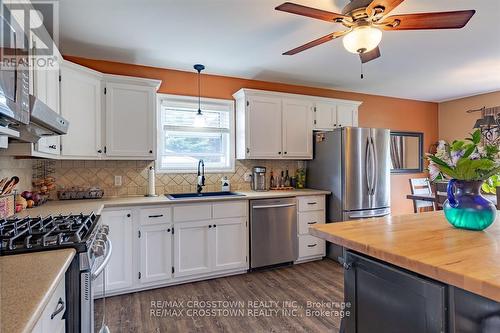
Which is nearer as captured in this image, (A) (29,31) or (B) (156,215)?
(A) (29,31)

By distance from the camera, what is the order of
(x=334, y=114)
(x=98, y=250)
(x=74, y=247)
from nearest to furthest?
(x=74, y=247) → (x=98, y=250) → (x=334, y=114)

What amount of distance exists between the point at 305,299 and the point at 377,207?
179 centimetres

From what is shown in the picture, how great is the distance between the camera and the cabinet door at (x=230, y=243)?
9.91 feet

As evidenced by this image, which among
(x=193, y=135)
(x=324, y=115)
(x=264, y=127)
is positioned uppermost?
(x=324, y=115)

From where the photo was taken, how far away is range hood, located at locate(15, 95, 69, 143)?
54.4 inches

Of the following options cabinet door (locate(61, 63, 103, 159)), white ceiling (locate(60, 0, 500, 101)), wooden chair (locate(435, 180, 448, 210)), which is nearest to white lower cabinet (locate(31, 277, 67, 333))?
cabinet door (locate(61, 63, 103, 159))

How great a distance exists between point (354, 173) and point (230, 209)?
1.69 m

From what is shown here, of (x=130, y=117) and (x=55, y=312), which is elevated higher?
(x=130, y=117)

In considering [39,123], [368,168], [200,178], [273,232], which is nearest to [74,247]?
[39,123]

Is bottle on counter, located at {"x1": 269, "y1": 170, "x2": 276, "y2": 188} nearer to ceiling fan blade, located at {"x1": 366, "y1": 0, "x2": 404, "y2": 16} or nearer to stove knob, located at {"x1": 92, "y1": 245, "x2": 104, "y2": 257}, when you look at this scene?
ceiling fan blade, located at {"x1": 366, "y1": 0, "x2": 404, "y2": 16}

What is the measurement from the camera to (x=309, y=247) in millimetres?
3570

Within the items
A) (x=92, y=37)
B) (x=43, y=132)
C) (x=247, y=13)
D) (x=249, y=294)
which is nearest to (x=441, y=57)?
(x=247, y=13)

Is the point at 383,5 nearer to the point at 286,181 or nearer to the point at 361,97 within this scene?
the point at 286,181

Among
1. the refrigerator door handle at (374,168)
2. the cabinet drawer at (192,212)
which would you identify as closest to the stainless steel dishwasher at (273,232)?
the cabinet drawer at (192,212)
